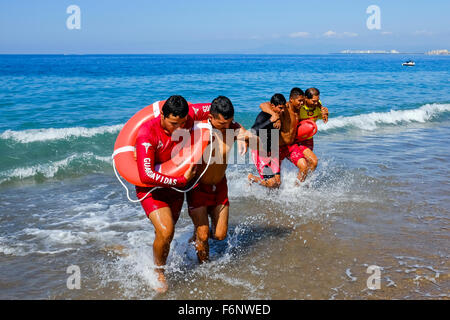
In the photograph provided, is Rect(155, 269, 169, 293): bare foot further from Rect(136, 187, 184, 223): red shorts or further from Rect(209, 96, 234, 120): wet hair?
Rect(209, 96, 234, 120): wet hair

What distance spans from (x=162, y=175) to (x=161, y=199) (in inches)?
15.3

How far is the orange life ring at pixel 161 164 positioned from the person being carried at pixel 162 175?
0.31ft

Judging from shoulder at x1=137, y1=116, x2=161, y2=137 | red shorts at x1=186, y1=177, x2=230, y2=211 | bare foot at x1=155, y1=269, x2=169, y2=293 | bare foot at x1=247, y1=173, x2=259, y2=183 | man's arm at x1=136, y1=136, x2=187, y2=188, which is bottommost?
bare foot at x1=155, y1=269, x2=169, y2=293

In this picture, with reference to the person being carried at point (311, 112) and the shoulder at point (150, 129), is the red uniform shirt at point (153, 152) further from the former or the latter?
the person being carried at point (311, 112)

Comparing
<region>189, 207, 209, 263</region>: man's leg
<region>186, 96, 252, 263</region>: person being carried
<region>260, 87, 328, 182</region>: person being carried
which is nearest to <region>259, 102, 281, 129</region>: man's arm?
<region>260, 87, 328, 182</region>: person being carried

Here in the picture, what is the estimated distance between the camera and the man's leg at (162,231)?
377 cm

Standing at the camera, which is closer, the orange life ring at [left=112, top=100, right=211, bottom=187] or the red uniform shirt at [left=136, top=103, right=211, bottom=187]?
the red uniform shirt at [left=136, top=103, right=211, bottom=187]

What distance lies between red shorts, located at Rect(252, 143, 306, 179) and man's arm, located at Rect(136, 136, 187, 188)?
294 centimetres

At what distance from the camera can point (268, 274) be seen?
4.13 metres

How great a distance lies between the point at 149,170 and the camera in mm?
3574

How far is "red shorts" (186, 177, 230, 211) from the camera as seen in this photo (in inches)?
163

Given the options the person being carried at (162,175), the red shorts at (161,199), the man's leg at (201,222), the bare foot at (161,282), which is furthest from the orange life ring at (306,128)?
the bare foot at (161,282)
